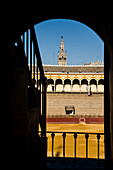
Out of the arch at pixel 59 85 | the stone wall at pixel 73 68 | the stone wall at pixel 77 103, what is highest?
the stone wall at pixel 73 68

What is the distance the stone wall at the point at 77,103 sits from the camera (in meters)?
28.7

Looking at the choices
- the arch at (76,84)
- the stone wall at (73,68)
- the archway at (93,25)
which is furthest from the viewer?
the arch at (76,84)

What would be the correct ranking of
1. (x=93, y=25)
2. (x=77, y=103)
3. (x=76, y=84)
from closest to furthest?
(x=93, y=25), (x=77, y=103), (x=76, y=84)

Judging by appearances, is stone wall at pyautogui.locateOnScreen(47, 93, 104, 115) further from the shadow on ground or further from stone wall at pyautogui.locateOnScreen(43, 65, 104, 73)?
the shadow on ground

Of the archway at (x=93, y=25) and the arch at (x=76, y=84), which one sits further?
the arch at (x=76, y=84)

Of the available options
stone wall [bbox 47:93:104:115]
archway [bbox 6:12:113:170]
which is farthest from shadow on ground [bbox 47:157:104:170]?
stone wall [bbox 47:93:104:115]

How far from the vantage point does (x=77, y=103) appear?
98.1 ft

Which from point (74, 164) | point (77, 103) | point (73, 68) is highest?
point (73, 68)

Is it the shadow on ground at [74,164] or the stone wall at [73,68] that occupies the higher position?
the stone wall at [73,68]

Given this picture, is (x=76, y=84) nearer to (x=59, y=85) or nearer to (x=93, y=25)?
(x=59, y=85)

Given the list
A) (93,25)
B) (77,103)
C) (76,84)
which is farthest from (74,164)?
(76,84)

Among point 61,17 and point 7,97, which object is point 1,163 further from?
point 61,17

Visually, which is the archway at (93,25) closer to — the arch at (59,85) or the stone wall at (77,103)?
the stone wall at (77,103)

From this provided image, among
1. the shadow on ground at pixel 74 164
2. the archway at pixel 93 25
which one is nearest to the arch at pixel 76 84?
the shadow on ground at pixel 74 164
